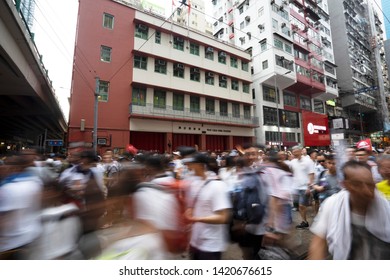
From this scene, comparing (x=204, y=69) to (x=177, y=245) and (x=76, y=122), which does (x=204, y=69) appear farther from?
(x=177, y=245)

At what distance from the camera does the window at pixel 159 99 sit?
18.3 m

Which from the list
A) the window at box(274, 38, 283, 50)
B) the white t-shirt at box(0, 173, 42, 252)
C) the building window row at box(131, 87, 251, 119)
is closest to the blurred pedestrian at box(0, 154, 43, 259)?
the white t-shirt at box(0, 173, 42, 252)

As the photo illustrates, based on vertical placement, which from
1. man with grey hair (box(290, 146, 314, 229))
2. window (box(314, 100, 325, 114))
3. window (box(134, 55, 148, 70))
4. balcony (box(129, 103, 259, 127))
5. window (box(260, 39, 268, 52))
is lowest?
man with grey hair (box(290, 146, 314, 229))

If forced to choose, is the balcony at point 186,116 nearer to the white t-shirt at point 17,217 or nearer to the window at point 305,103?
the window at point 305,103

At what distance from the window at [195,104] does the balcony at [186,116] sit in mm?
409

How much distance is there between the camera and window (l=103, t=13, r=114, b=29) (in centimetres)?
1686

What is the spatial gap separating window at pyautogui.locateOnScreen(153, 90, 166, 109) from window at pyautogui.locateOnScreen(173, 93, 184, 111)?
1.07 m

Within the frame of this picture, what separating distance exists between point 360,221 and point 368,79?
182 ft

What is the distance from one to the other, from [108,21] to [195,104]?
10.5m

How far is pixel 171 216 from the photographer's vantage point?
165 centimetres

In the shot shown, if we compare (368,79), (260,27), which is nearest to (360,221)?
(260,27)

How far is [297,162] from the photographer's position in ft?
16.6

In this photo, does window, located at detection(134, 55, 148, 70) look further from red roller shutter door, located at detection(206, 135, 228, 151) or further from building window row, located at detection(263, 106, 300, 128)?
building window row, located at detection(263, 106, 300, 128)

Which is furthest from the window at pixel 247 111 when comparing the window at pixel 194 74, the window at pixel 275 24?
the window at pixel 275 24
